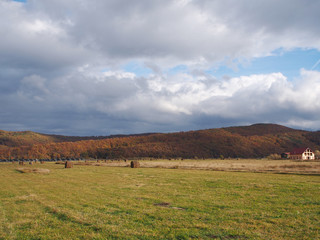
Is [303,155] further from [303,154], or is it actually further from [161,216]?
[161,216]

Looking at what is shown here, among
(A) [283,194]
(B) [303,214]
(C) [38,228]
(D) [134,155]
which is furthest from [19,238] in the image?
(D) [134,155]

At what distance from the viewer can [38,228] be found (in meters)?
9.66

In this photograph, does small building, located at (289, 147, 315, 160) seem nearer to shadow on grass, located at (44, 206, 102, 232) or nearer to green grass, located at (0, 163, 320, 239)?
green grass, located at (0, 163, 320, 239)

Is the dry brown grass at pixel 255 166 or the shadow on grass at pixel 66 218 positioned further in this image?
the dry brown grass at pixel 255 166

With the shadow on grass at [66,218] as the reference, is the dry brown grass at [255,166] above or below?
below

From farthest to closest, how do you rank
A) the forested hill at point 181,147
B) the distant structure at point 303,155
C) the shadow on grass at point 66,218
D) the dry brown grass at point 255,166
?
the forested hill at point 181,147, the distant structure at point 303,155, the dry brown grass at point 255,166, the shadow on grass at point 66,218

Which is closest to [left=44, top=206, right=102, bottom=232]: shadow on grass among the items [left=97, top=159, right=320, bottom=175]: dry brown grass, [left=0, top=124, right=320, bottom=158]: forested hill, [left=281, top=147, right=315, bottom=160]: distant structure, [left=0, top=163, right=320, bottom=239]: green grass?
[left=0, top=163, right=320, bottom=239]: green grass

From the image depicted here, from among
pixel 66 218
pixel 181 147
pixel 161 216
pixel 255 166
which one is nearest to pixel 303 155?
pixel 181 147

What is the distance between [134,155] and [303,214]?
105 m

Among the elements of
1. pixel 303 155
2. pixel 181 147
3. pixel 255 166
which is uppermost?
pixel 181 147

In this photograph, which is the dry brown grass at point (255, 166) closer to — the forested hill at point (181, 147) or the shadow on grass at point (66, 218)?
the shadow on grass at point (66, 218)

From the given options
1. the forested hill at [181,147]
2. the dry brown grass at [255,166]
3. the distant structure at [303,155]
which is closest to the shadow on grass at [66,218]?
the dry brown grass at [255,166]


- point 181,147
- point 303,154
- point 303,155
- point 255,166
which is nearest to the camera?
point 255,166

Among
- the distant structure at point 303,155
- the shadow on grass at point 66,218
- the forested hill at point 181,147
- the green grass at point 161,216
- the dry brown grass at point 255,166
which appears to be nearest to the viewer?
the green grass at point 161,216
